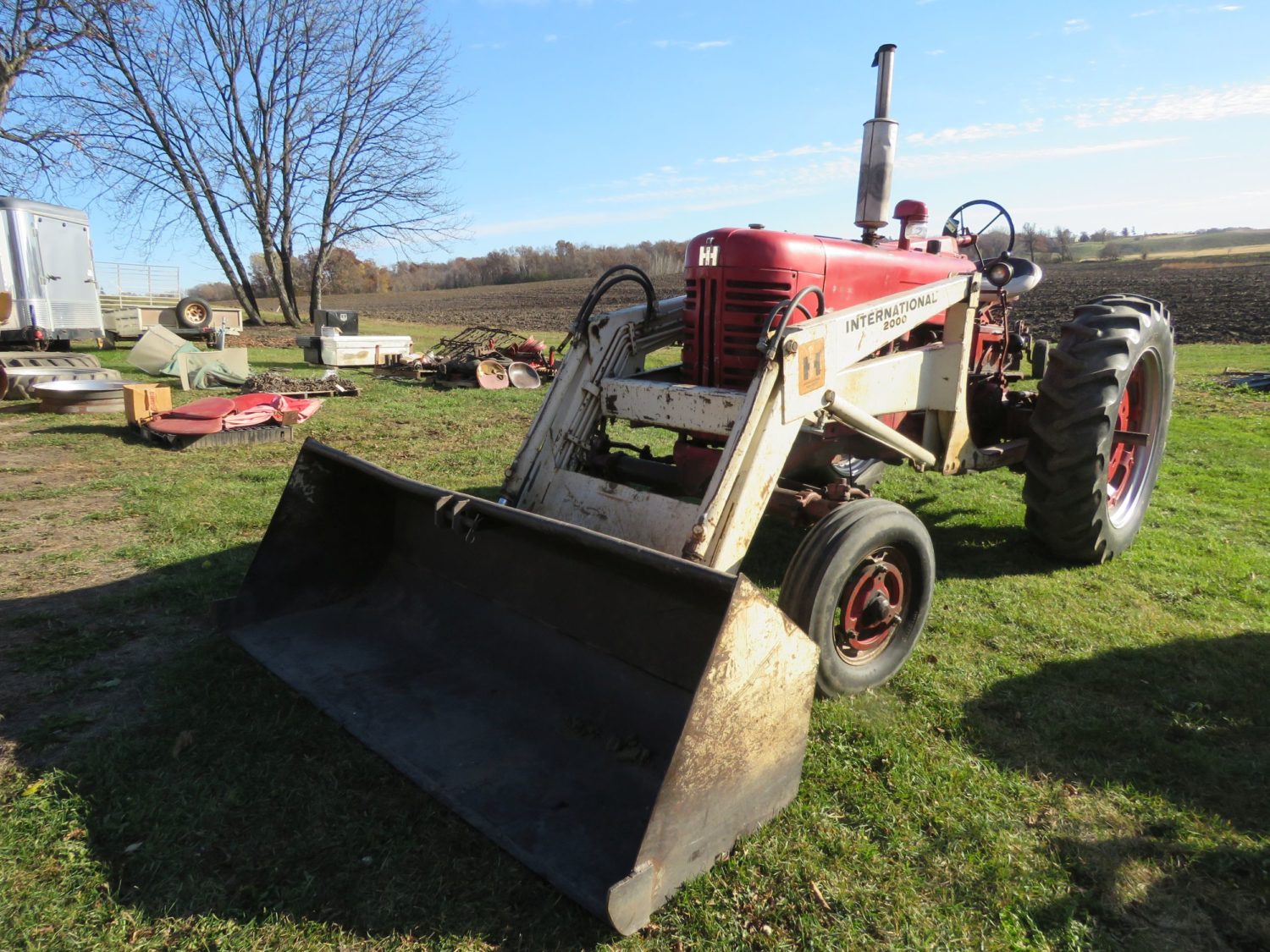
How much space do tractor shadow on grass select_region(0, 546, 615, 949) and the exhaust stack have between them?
3.57m

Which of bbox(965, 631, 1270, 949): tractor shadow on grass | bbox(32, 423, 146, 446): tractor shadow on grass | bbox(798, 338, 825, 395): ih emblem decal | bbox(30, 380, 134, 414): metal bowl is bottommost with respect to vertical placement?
bbox(965, 631, 1270, 949): tractor shadow on grass

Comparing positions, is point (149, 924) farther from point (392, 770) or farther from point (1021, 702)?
point (1021, 702)

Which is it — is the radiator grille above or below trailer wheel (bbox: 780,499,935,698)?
above

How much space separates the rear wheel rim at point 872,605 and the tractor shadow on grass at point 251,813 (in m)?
1.54

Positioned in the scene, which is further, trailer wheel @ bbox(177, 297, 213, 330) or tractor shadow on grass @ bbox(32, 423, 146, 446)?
trailer wheel @ bbox(177, 297, 213, 330)

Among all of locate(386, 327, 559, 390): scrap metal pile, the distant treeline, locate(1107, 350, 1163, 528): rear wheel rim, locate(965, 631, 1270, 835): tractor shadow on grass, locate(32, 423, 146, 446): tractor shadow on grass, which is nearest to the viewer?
locate(965, 631, 1270, 835): tractor shadow on grass

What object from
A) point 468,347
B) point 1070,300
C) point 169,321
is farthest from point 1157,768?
point 1070,300

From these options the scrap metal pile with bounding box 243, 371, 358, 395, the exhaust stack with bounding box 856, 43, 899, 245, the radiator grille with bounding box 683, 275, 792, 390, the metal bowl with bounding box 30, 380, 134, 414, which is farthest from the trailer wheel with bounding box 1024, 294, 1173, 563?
the metal bowl with bounding box 30, 380, 134, 414

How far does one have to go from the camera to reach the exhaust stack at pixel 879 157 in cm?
428

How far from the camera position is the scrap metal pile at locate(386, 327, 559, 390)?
12.2 m

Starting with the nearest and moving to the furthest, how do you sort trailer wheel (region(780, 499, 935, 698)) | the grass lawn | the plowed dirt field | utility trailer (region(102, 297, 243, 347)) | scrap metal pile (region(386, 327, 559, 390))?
the grass lawn < trailer wheel (region(780, 499, 935, 698)) < scrap metal pile (region(386, 327, 559, 390)) < utility trailer (region(102, 297, 243, 347)) < the plowed dirt field

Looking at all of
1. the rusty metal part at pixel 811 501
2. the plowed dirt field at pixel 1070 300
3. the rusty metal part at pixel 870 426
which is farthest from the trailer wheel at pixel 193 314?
the rusty metal part at pixel 870 426

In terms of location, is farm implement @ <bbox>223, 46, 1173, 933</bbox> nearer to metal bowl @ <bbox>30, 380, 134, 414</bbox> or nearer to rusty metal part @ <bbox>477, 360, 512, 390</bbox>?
metal bowl @ <bbox>30, 380, 134, 414</bbox>

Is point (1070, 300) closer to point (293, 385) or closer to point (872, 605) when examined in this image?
point (293, 385)
